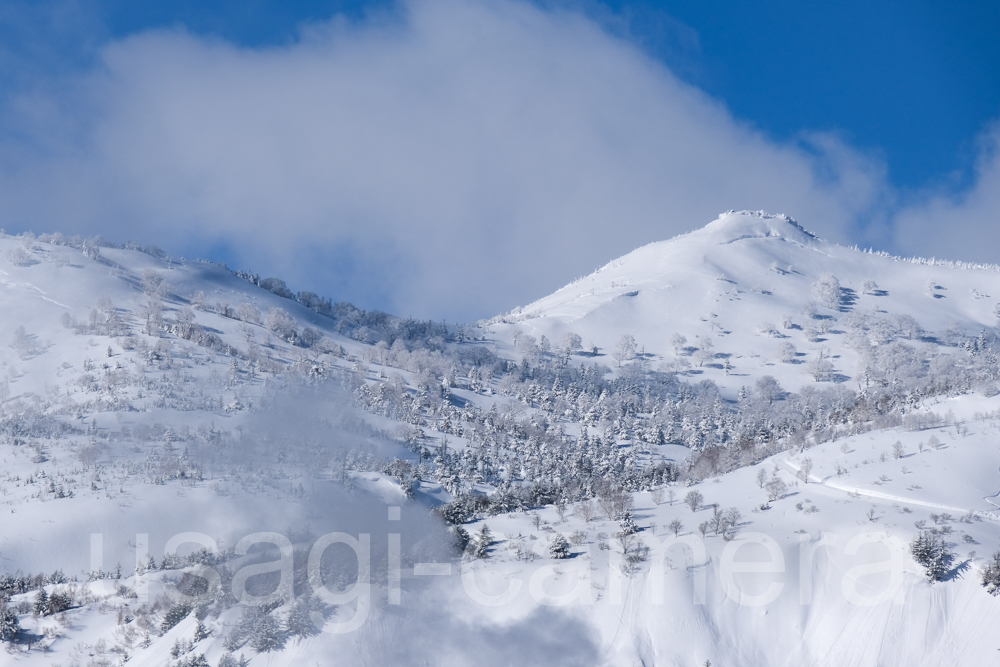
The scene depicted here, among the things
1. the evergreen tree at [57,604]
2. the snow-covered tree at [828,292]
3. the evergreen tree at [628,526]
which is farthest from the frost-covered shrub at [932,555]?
the snow-covered tree at [828,292]

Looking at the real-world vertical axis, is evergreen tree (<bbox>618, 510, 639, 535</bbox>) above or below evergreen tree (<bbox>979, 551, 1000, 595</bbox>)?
above

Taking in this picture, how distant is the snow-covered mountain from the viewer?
26.8 meters

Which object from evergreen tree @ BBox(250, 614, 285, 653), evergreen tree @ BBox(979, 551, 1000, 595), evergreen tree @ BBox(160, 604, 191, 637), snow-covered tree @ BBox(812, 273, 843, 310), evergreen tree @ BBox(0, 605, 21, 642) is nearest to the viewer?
evergreen tree @ BBox(250, 614, 285, 653)

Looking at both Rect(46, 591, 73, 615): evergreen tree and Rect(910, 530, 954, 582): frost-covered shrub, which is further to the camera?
Rect(46, 591, 73, 615): evergreen tree

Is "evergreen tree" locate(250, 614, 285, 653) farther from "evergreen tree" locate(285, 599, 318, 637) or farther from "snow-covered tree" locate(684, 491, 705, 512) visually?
"snow-covered tree" locate(684, 491, 705, 512)

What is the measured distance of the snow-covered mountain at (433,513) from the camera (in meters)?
26.8

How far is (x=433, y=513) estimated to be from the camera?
129 ft

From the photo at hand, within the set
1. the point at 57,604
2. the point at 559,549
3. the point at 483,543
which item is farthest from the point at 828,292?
the point at 57,604

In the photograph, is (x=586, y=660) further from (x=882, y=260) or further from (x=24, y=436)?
(x=882, y=260)

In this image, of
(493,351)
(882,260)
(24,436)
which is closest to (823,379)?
(493,351)

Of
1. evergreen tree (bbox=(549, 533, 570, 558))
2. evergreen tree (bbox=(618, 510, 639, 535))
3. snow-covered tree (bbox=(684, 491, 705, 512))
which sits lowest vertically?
evergreen tree (bbox=(549, 533, 570, 558))

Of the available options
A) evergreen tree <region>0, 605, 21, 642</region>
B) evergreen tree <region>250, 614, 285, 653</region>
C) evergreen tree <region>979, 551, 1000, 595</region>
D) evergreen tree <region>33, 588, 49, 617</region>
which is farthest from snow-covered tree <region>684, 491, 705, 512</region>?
evergreen tree <region>0, 605, 21, 642</region>

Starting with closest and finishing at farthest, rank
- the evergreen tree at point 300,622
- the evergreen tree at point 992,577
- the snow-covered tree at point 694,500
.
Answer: the evergreen tree at point 300,622, the evergreen tree at point 992,577, the snow-covered tree at point 694,500

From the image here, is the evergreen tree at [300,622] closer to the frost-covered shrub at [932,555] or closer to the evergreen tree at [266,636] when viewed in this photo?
the evergreen tree at [266,636]
